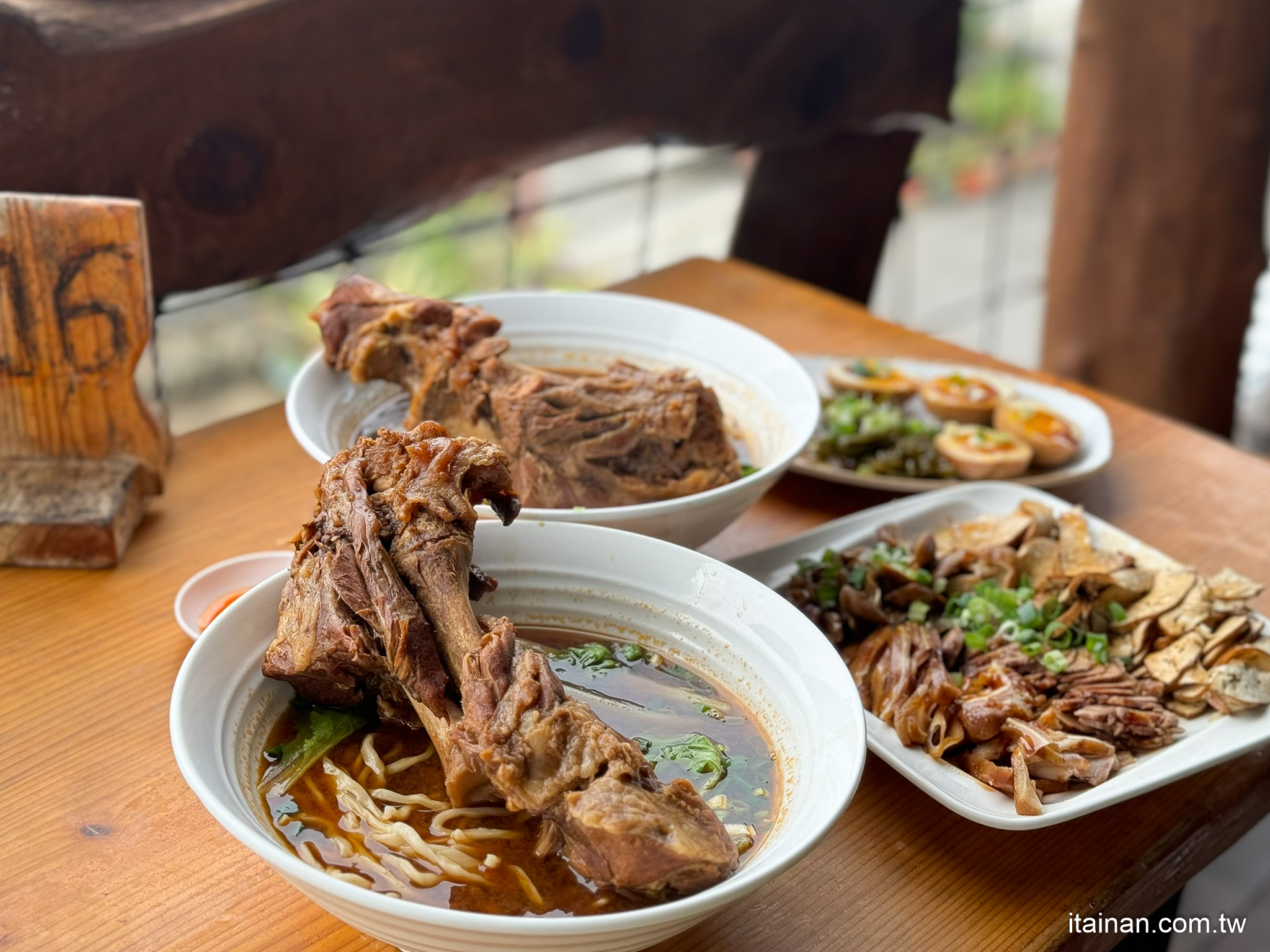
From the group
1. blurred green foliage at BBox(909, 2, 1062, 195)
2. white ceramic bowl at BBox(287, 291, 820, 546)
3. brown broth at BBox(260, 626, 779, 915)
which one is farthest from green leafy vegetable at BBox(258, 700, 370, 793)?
blurred green foliage at BBox(909, 2, 1062, 195)

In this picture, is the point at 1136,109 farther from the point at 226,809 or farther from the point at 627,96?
the point at 226,809

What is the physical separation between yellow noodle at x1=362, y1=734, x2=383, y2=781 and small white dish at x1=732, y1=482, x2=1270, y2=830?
1.95 feet

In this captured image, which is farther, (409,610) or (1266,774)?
(1266,774)

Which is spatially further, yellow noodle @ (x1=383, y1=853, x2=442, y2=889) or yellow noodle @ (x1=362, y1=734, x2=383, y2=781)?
yellow noodle @ (x1=362, y1=734, x2=383, y2=781)

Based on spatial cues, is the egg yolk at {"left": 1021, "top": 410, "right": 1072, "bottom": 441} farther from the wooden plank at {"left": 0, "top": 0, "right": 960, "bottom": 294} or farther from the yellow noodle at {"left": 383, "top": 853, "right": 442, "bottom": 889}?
the yellow noodle at {"left": 383, "top": 853, "right": 442, "bottom": 889}

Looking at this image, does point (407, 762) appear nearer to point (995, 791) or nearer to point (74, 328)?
point (995, 791)

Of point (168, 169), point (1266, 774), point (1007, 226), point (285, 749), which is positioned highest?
point (168, 169)

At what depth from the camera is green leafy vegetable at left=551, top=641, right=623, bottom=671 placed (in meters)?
1.52

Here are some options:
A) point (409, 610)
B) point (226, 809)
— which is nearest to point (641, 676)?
point (409, 610)

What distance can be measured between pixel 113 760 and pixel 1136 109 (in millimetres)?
3378

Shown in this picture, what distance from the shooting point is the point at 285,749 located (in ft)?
4.40

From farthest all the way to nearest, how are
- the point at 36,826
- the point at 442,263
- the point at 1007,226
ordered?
the point at 1007,226 < the point at 442,263 < the point at 36,826

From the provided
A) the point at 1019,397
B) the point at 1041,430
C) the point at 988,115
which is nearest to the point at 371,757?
the point at 1041,430

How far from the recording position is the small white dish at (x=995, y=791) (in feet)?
4.75
